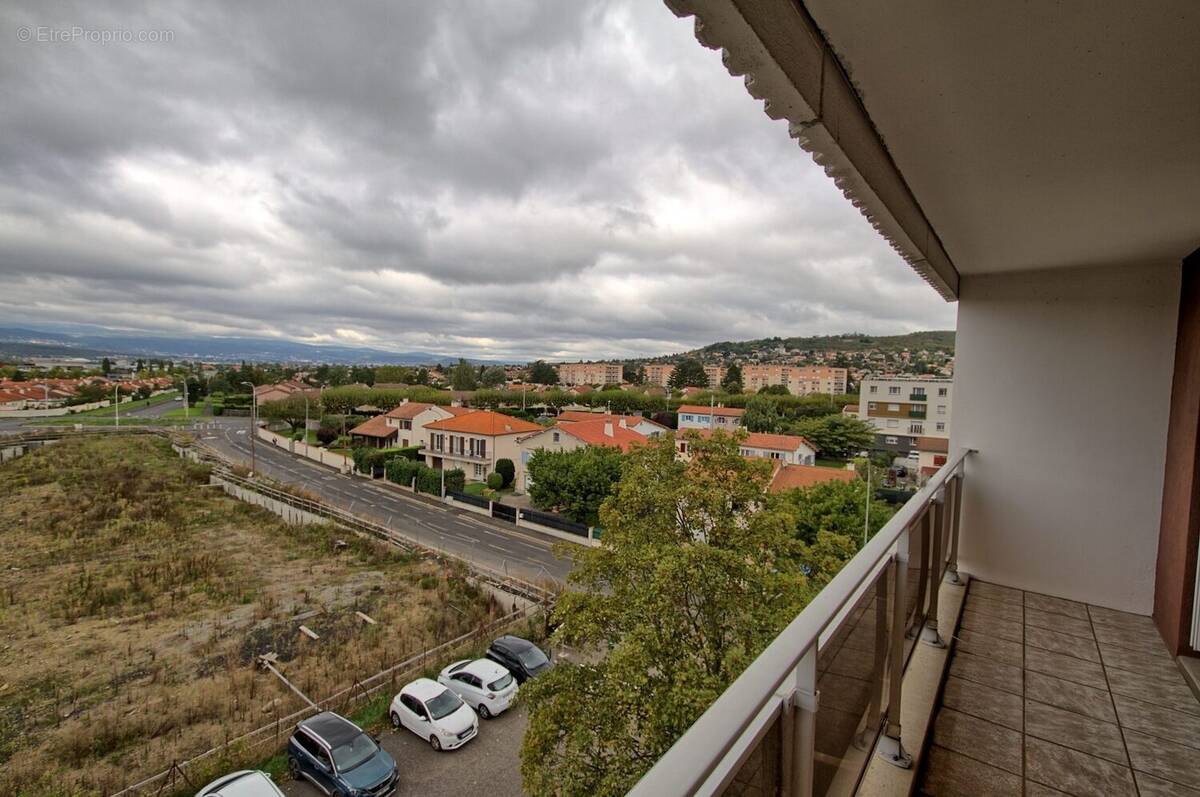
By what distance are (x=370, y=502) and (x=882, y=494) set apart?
19.4 meters

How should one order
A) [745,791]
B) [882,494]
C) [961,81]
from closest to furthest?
[745,791], [961,81], [882,494]

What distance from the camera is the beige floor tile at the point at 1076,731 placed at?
1829mm

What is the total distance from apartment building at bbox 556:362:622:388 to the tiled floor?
8904 cm

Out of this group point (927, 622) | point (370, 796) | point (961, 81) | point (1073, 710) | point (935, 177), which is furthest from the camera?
point (370, 796)

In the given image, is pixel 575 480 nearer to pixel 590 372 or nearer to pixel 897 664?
pixel 897 664

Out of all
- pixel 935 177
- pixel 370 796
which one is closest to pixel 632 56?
pixel 935 177

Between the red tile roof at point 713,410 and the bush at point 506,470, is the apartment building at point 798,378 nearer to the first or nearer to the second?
the red tile roof at point 713,410

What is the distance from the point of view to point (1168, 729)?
195 centimetres

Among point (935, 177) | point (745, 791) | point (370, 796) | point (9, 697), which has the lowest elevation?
point (9, 697)

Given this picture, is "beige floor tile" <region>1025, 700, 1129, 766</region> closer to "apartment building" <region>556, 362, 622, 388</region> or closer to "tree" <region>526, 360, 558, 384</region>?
"tree" <region>526, 360, 558, 384</region>

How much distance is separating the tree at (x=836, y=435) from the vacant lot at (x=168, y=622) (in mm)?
23750

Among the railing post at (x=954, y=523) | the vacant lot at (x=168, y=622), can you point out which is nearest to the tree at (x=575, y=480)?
the vacant lot at (x=168, y=622)

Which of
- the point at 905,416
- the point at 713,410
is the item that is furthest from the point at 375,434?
the point at 905,416

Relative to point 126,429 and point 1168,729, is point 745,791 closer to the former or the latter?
point 1168,729
